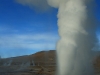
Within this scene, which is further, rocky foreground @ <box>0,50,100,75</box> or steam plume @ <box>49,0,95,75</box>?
rocky foreground @ <box>0,50,100,75</box>

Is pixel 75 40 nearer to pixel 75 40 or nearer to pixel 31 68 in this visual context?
pixel 75 40

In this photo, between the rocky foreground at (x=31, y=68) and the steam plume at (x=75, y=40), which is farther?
the rocky foreground at (x=31, y=68)

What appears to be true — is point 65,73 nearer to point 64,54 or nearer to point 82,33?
point 64,54

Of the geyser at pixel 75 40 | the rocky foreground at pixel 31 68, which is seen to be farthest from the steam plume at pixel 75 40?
the rocky foreground at pixel 31 68

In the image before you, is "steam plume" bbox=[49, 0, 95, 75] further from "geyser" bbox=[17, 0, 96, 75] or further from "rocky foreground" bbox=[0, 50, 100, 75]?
"rocky foreground" bbox=[0, 50, 100, 75]

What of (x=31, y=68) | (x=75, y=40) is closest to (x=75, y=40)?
(x=75, y=40)

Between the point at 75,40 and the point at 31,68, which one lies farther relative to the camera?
the point at 31,68

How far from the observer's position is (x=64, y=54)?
18031mm

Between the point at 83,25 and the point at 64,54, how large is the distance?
3.14 metres

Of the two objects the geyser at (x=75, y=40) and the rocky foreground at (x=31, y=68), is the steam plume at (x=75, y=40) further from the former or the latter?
the rocky foreground at (x=31, y=68)

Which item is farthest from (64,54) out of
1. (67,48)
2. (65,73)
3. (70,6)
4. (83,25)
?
(70,6)

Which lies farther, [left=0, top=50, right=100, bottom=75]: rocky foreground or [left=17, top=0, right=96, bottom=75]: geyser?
[left=0, top=50, right=100, bottom=75]: rocky foreground

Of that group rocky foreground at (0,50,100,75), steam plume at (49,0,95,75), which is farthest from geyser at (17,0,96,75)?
rocky foreground at (0,50,100,75)

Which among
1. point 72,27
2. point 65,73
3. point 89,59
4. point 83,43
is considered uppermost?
point 72,27
